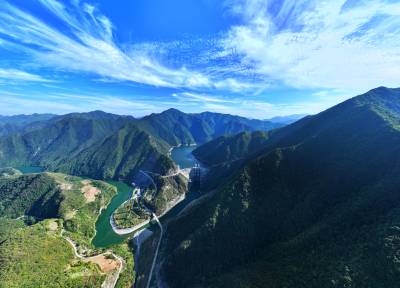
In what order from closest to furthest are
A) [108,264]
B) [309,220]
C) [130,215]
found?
1. [309,220]
2. [108,264]
3. [130,215]

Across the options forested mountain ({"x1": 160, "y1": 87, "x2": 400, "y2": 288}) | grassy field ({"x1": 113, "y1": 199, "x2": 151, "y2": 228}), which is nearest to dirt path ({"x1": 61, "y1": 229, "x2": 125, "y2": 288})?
forested mountain ({"x1": 160, "y1": 87, "x2": 400, "y2": 288})

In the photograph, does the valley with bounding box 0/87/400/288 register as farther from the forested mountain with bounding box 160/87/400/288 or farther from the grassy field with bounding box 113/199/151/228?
the grassy field with bounding box 113/199/151/228

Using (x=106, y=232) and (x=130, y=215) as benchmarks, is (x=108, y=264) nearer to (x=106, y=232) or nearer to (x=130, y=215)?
(x=106, y=232)

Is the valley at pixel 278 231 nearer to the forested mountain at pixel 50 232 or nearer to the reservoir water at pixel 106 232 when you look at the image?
the forested mountain at pixel 50 232

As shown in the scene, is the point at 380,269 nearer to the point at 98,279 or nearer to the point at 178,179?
→ the point at 98,279

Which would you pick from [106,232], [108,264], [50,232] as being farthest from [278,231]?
[50,232]

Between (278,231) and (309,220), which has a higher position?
(309,220)

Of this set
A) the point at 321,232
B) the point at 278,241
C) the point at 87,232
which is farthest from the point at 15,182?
the point at 321,232

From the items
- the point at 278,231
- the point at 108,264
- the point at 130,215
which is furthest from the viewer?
the point at 130,215
